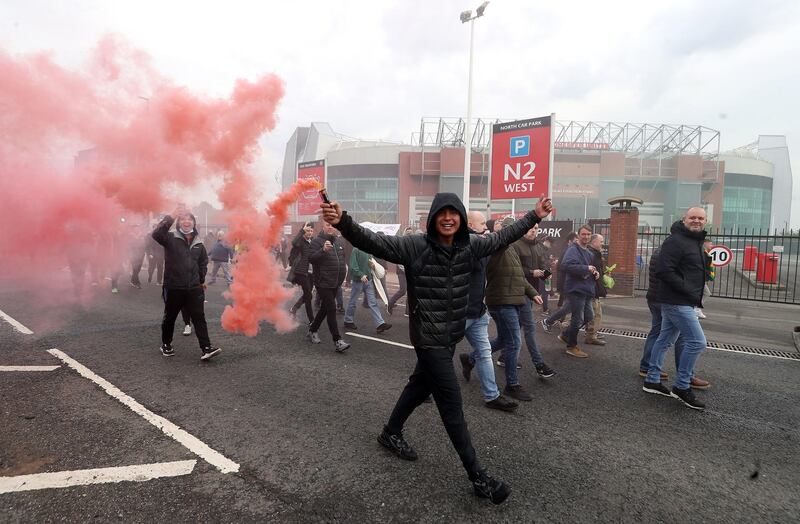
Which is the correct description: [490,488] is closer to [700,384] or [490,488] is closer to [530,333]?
[530,333]

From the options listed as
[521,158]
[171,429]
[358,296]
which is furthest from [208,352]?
[521,158]

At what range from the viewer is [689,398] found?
405 centimetres

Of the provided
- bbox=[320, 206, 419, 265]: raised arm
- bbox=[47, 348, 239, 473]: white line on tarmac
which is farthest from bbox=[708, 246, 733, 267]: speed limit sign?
bbox=[47, 348, 239, 473]: white line on tarmac

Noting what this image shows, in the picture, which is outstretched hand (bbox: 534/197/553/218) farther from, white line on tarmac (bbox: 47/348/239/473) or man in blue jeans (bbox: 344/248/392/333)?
man in blue jeans (bbox: 344/248/392/333)

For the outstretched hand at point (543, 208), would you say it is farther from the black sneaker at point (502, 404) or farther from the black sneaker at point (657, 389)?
the black sneaker at point (657, 389)

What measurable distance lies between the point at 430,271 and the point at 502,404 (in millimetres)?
1847

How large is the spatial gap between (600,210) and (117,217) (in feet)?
189

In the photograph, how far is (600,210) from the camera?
5547 cm

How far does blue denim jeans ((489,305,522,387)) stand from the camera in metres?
4.27

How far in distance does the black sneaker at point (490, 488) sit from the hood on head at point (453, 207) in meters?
1.47

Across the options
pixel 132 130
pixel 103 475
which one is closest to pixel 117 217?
pixel 132 130

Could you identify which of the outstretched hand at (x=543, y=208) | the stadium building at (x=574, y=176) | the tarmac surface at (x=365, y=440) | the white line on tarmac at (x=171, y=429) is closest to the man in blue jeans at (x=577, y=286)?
the tarmac surface at (x=365, y=440)

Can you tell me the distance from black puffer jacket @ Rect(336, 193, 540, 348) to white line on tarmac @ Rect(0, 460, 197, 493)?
1.81m

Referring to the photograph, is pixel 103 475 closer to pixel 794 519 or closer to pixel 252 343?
pixel 252 343
